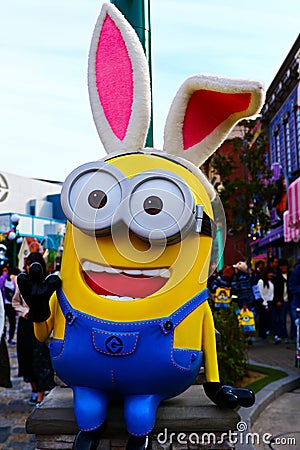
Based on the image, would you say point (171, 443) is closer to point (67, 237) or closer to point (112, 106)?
point (67, 237)

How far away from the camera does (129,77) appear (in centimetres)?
314

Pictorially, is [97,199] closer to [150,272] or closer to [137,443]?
[150,272]

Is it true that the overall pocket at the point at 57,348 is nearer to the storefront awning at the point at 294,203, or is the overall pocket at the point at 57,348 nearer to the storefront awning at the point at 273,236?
the storefront awning at the point at 294,203

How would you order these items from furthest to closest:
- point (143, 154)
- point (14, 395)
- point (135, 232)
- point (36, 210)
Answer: point (36, 210) → point (14, 395) → point (143, 154) → point (135, 232)

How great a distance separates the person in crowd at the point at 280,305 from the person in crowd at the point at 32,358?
504 centimetres

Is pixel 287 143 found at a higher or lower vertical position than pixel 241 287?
higher

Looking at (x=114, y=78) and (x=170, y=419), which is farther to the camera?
(x=114, y=78)

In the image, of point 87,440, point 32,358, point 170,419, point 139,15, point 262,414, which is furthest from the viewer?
point 32,358

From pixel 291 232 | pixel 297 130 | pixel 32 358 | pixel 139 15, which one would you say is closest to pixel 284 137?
pixel 297 130

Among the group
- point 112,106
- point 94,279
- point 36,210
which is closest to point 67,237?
point 94,279

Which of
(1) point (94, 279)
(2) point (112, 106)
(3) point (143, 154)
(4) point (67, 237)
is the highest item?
(2) point (112, 106)

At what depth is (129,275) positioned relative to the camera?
8.92 feet

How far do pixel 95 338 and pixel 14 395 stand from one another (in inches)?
155

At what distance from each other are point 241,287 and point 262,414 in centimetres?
407
